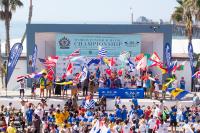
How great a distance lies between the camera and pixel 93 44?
36812 mm

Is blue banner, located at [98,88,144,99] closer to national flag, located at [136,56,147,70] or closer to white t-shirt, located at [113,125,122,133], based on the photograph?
national flag, located at [136,56,147,70]

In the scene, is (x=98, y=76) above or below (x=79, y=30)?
below

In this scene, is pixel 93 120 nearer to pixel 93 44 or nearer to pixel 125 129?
pixel 125 129

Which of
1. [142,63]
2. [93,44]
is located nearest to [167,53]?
[142,63]

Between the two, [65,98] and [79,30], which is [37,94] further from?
[79,30]

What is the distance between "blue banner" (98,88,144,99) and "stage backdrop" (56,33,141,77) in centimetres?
498

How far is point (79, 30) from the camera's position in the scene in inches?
1449

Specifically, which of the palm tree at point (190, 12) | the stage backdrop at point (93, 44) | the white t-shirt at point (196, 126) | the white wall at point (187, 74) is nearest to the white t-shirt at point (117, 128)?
the white t-shirt at point (196, 126)

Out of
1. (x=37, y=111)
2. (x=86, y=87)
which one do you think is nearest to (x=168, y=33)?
(x=86, y=87)

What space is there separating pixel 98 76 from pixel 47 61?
Answer: 3.37 m

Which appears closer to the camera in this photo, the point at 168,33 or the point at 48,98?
the point at 48,98

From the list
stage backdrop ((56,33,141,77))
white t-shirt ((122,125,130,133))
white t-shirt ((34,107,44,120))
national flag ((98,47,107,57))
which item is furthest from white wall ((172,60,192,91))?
white t-shirt ((122,125,130,133))

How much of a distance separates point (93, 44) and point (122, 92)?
230 inches

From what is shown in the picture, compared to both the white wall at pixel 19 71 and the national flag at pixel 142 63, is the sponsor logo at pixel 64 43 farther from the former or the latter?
the national flag at pixel 142 63
